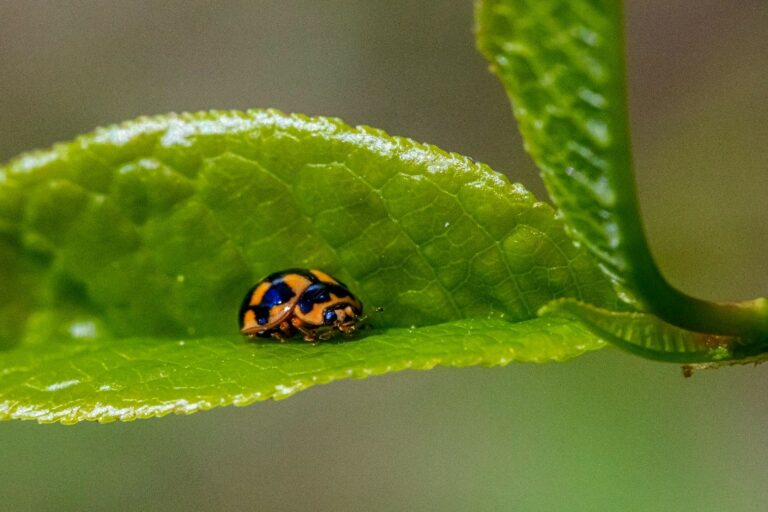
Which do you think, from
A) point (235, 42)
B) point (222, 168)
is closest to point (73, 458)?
point (235, 42)

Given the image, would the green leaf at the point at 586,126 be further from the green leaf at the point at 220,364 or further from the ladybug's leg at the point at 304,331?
the ladybug's leg at the point at 304,331

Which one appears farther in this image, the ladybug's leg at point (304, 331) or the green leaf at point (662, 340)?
the ladybug's leg at point (304, 331)

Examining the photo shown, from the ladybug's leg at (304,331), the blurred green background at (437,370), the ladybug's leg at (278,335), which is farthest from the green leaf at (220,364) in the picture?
the blurred green background at (437,370)

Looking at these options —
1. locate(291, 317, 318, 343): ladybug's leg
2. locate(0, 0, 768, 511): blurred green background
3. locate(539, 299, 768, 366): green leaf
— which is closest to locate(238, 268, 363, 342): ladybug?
locate(291, 317, 318, 343): ladybug's leg

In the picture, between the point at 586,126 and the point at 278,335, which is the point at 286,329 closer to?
the point at 278,335

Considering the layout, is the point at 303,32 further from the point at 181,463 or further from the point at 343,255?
the point at 343,255

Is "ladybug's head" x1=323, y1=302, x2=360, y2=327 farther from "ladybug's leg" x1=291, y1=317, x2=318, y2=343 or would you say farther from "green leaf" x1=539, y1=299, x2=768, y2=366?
"green leaf" x1=539, y1=299, x2=768, y2=366
